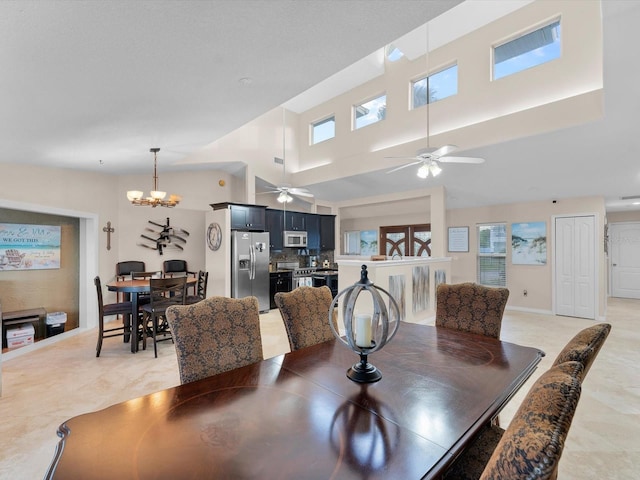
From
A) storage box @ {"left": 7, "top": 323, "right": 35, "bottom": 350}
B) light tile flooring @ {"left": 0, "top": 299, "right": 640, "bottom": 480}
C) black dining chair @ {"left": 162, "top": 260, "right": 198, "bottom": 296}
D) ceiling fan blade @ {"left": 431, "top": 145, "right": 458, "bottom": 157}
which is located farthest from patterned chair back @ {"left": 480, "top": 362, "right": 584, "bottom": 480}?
black dining chair @ {"left": 162, "top": 260, "right": 198, "bottom": 296}

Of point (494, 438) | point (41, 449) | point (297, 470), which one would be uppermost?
point (297, 470)

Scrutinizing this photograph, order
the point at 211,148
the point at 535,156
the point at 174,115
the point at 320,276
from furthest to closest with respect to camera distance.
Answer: the point at 320,276
the point at 211,148
the point at 535,156
the point at 174,115

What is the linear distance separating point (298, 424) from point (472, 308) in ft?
5.58

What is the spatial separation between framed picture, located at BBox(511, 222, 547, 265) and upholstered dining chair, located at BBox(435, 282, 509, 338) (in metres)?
4.92

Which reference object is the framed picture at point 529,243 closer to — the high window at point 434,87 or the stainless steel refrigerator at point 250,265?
the high window at point 434,87

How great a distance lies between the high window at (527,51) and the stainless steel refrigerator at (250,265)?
4554 millimetres

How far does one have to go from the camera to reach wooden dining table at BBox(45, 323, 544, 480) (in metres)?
0.85

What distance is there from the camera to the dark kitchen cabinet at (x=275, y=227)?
6.67 metres

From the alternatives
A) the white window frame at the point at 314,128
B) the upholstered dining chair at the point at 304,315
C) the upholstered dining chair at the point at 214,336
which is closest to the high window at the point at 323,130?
the white window frame at the point at 314,128

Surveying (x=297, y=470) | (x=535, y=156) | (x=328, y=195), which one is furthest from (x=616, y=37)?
(x=328, y=195)

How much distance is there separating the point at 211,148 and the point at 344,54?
162 inches

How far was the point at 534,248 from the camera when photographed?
6.31m

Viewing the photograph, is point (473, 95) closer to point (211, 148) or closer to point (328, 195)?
point (328, 195)

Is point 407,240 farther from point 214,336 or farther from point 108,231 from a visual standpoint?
point 214,336
